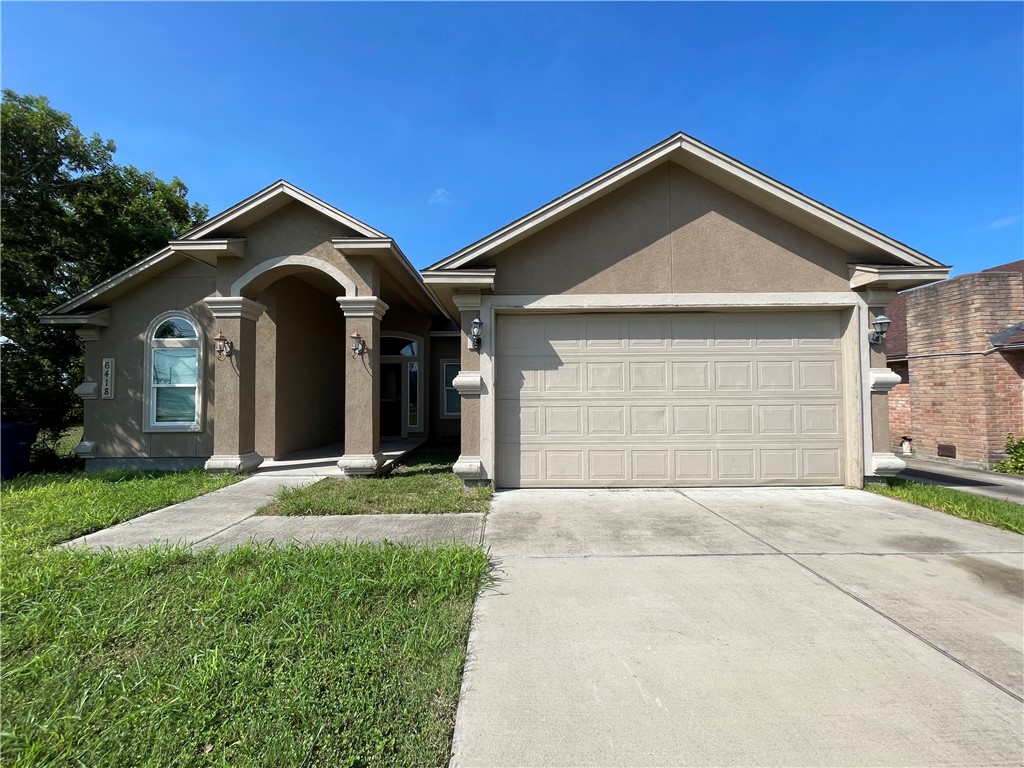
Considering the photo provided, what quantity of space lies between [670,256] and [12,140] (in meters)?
13.5

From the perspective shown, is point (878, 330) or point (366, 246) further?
point (366, 246)

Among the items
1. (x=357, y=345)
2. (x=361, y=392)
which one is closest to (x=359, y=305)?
(x=357, y=345)

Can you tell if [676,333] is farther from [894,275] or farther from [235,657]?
[235,657]

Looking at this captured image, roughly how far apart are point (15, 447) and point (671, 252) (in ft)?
38.7

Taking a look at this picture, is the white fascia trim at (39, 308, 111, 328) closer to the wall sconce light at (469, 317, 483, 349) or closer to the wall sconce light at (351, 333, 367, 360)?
the wall sconce light at (351, 333, 367, 360)

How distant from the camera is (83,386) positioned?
29.3ft

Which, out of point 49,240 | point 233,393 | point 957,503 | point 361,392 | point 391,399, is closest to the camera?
point 957,503

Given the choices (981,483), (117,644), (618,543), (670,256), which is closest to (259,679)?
(117,644)

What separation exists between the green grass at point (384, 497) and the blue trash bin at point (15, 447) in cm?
571

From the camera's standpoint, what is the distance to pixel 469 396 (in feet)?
21.8

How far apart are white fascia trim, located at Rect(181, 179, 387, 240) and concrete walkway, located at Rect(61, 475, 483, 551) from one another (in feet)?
14.9

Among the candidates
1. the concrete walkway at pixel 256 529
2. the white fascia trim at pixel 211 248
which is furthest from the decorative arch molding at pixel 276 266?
the concrete walkway at pixel 256 529

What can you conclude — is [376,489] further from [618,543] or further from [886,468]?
[886,468]

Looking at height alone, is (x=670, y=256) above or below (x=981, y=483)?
above
